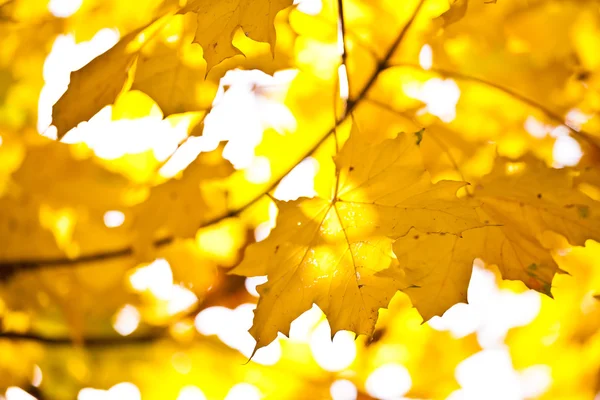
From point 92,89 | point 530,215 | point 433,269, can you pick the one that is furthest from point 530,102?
point 92,89

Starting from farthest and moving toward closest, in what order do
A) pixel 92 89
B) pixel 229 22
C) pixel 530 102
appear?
1. pixel 530 102
2. pixel 92 89
3. pixel 229 22

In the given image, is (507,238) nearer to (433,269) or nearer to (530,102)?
(433,269)

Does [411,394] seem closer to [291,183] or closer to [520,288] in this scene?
[520,288]

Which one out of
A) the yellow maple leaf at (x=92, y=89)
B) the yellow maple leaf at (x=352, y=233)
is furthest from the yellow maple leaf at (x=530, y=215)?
the yellow maple leaf at (x=92, y=89)

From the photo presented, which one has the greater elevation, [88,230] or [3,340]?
[88,230]

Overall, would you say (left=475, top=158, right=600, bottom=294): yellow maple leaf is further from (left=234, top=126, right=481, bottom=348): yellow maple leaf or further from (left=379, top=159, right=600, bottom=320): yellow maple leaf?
(left=234, top=126, right=481, bottom=348): yellow maple leaf

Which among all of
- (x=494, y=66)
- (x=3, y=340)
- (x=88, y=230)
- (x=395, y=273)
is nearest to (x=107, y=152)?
(x=88, y=230)

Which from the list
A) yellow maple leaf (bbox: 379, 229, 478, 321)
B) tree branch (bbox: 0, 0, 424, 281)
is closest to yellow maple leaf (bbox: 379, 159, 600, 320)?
yellow maple leaf (bbox: 379, 229, 478, 321)
